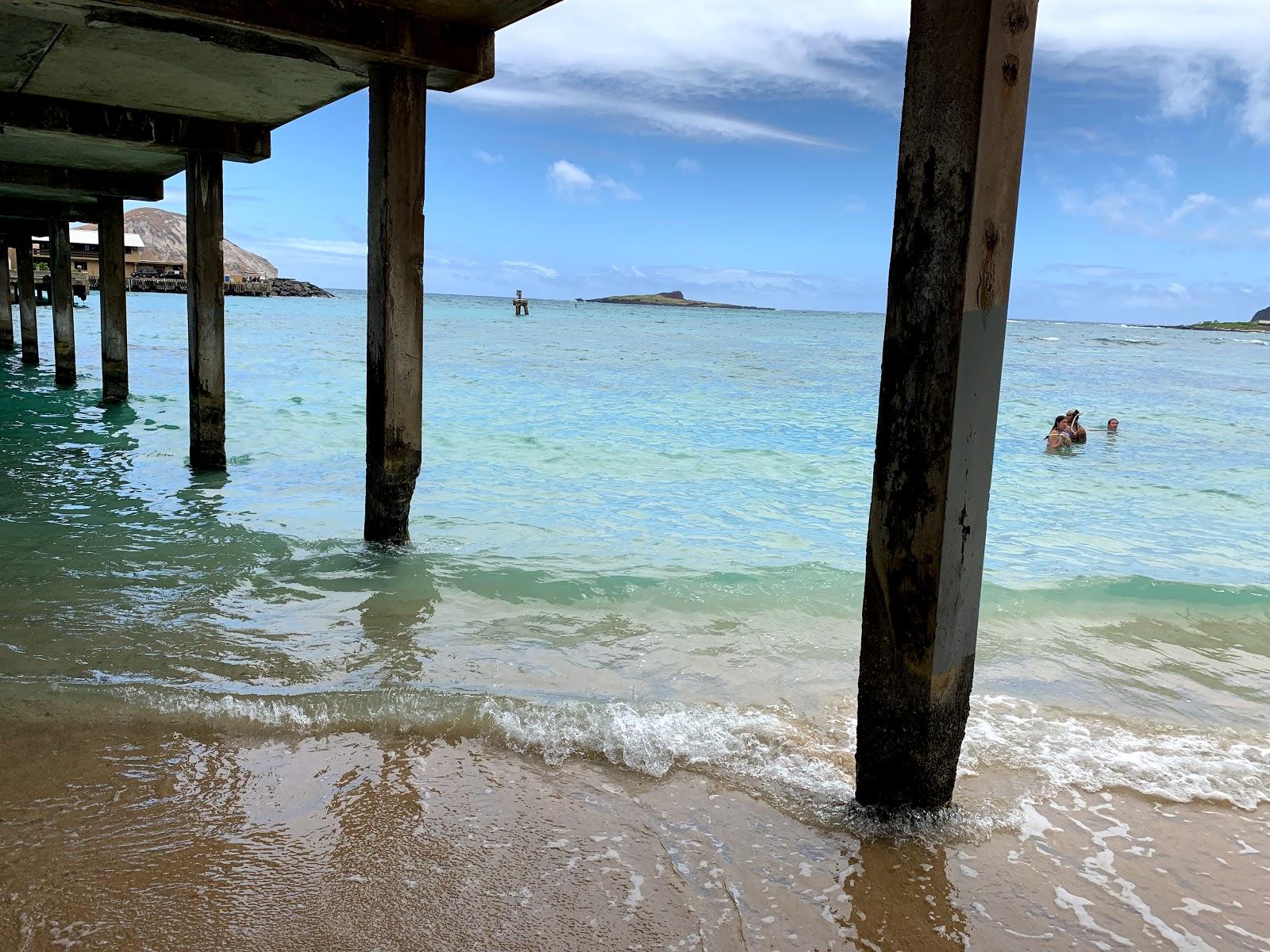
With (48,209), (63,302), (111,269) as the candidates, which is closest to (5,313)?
(63,302)

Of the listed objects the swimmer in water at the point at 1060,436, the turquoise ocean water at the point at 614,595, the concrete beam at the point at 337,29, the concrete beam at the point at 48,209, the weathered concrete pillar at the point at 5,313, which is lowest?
the turquoise ocean water at the point at 614,595

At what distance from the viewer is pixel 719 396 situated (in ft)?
73.7

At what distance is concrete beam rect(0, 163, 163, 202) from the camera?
37.9 feet

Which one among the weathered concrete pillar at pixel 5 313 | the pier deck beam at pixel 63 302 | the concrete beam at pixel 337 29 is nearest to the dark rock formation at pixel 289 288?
the weathered concrete pillar at pixel 5 313

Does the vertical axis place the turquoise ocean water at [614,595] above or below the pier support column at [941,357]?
below

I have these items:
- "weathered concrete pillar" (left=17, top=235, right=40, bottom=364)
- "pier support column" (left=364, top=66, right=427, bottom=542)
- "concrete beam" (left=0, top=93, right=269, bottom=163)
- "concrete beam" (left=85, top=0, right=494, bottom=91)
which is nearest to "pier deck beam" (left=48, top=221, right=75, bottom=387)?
"weathered concrete pillar" (left=17, top=235, right=40, bottom=364)

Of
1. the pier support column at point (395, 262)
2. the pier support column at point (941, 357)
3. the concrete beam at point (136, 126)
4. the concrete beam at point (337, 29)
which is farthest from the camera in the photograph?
the concrete beam at point (136, 126)

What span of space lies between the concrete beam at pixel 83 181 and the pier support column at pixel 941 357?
39.8ft

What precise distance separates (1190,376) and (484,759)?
39.8 m

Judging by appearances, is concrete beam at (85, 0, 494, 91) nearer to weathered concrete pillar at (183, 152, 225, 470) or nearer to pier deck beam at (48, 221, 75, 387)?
weathered concrete pillar at (183, 152, 225, 470)

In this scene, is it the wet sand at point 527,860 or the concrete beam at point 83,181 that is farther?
the concrete beam at point 83,181

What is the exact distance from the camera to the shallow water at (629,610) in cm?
379

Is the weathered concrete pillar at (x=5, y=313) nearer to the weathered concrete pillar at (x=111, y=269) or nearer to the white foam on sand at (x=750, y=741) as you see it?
the weathered concrete pillar at (x=111, y=269)

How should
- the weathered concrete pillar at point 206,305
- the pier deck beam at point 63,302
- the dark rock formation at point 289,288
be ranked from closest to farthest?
the weathered concrete pillar at point 206,305
the pier deck beam at point 63,302
the dark rock formation at point 289,288
